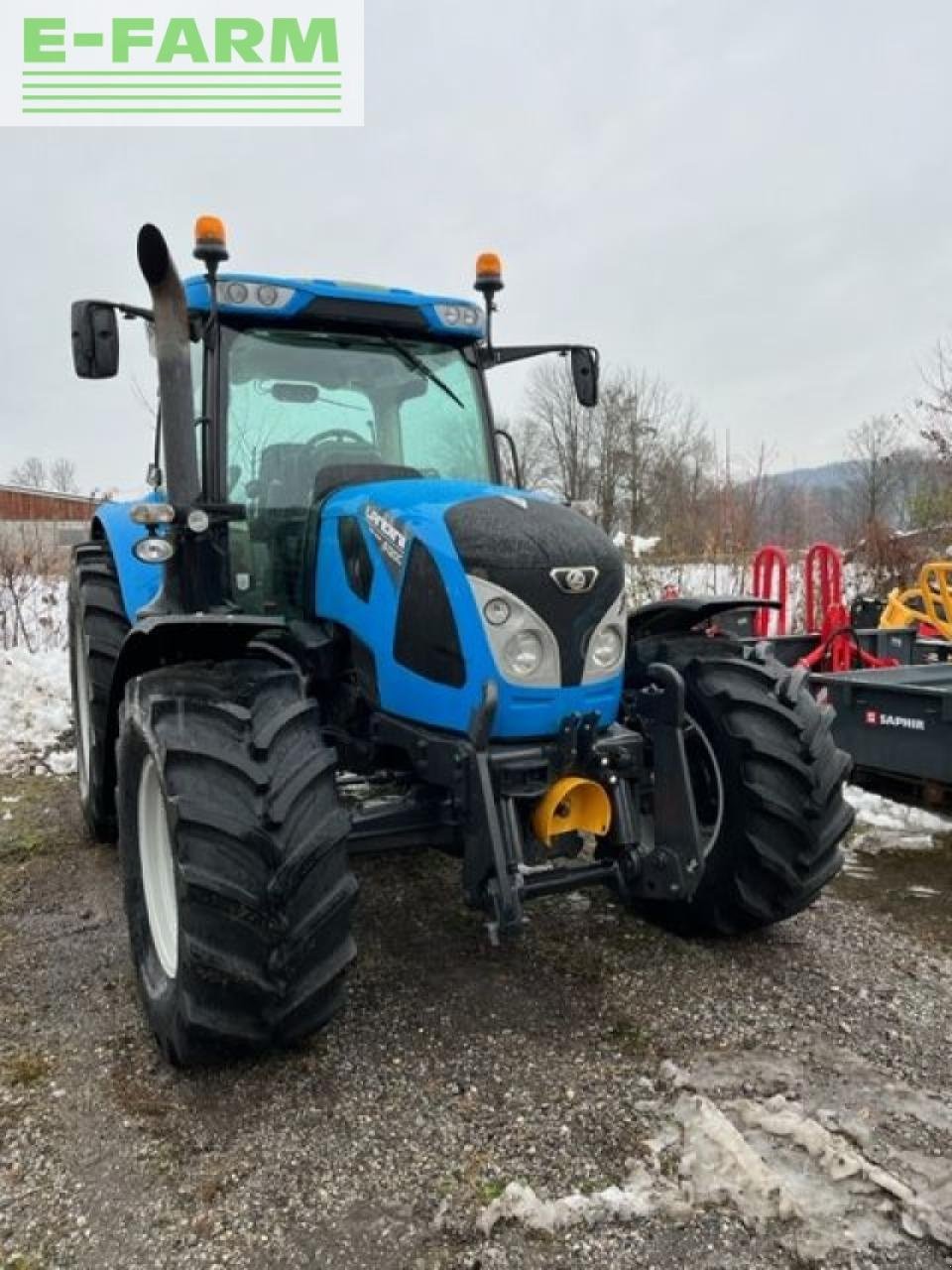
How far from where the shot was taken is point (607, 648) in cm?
317

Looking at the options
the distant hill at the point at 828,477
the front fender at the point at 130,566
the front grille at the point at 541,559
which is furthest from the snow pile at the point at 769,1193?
the distant hill at the point at 828,477

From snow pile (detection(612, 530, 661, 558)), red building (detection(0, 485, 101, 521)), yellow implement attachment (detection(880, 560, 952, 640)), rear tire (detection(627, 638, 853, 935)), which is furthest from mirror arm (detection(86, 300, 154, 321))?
red building (detection(0, 485, 101, 521))

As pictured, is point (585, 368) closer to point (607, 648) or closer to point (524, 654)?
point (607, 648)

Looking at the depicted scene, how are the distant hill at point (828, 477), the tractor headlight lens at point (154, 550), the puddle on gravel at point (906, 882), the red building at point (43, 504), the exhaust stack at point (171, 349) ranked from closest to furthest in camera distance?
the exhaust stack at point (171, 349)
the tractor headlight lens at point (154, 550)
the puddle on gravel at point (906, 882)
the distant hill at point (828, 477)
the red building at point (43, 504)

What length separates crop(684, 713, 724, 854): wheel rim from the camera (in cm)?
362

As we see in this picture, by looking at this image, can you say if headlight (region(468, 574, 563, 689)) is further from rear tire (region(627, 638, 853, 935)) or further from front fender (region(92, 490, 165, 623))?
front fender (region(92, 490, 165, 623))

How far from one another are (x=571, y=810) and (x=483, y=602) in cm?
71

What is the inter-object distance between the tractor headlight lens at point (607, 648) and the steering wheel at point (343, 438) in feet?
4.36

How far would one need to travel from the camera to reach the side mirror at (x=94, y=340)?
3455mm

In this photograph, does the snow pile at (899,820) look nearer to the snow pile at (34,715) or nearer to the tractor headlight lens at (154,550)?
the tractor headlight lens at (154,550)

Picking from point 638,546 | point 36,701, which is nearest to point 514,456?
point 36,701

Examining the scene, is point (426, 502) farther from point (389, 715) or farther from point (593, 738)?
point (593, 738)

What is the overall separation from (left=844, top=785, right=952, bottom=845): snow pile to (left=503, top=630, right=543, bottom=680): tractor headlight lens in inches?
127

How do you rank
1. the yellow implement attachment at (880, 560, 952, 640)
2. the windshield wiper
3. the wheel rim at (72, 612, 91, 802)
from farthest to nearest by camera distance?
the yellow implement attachment at (880, 560, 952, 640) < the wheel rim at (72, 612, 91, 802) < the windshield wiper
